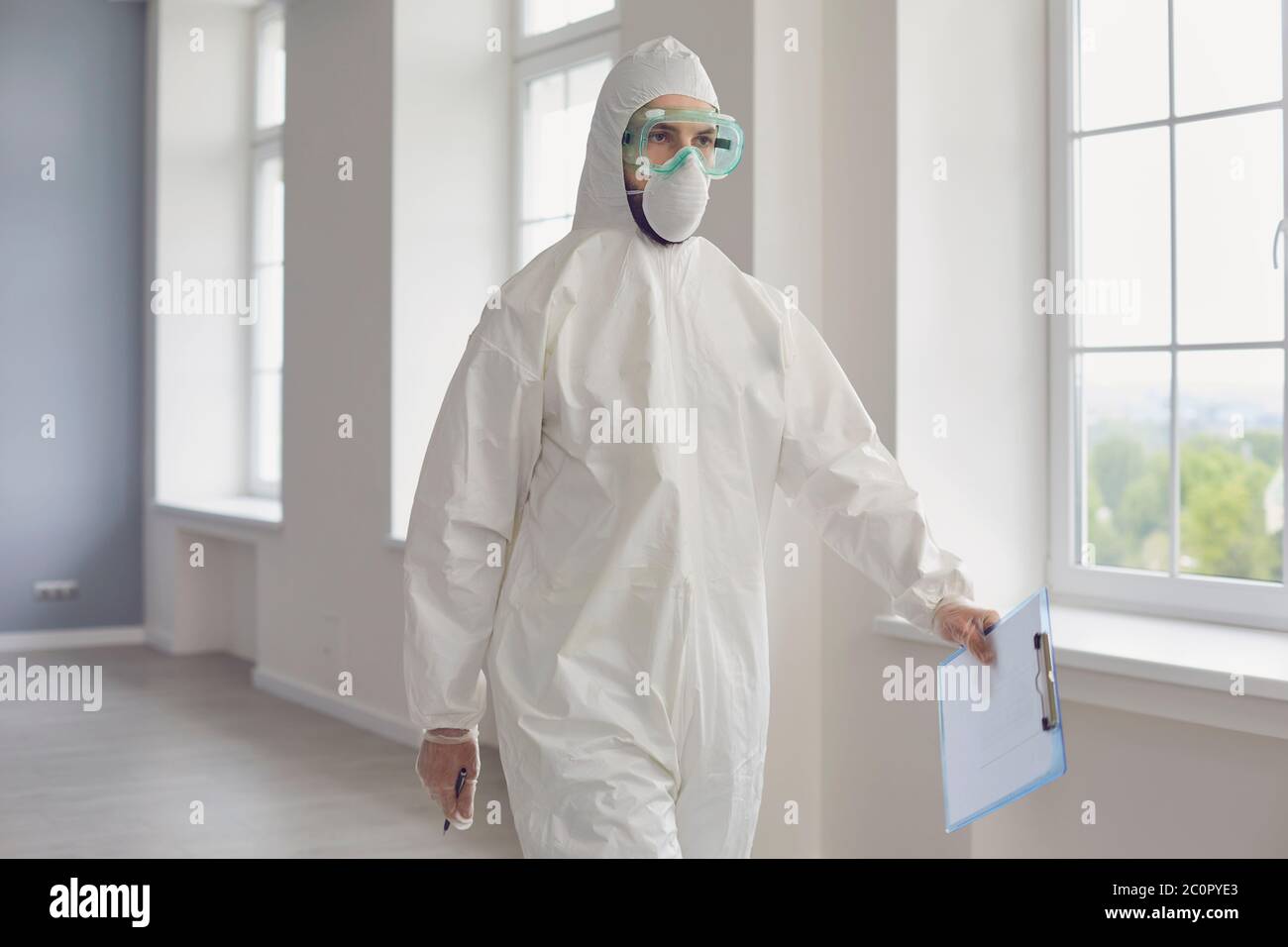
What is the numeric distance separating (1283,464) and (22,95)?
18.9 feet

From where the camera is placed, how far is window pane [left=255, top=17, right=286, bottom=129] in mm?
6336

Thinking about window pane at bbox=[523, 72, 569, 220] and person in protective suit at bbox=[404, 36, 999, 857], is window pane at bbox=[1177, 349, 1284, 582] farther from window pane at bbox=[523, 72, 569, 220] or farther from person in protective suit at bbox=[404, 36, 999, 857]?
window pane at bbox=[523, 72, 569, 220]

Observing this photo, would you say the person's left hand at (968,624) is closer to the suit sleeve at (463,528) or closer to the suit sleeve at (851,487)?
the suit sleeve at (851,487)

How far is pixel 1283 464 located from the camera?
272 centimetres

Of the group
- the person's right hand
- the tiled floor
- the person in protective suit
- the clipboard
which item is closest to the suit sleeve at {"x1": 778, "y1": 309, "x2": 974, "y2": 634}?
the person in protective suit

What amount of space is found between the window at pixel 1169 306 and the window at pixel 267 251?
423 centimetres

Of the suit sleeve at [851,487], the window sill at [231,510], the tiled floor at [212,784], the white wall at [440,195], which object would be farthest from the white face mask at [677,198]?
the window sill at [231,510]

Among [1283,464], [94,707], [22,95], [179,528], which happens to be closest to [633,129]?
[1283,464]

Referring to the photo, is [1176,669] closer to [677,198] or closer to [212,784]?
[677,198]

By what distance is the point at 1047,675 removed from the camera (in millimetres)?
1585

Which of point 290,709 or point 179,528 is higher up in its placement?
point 179,528

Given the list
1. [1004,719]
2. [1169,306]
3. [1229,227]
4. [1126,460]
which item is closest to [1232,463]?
[1126,460]
